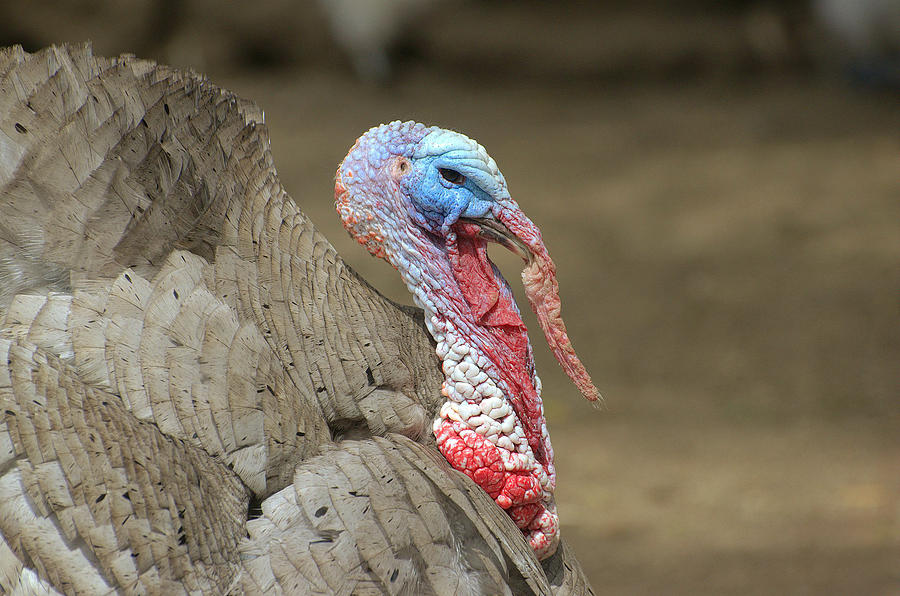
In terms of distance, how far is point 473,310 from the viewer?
89.0 inches

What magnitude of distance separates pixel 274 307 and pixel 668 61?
27.9 ft

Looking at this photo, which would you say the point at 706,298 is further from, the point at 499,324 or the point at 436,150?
the point at 436,150

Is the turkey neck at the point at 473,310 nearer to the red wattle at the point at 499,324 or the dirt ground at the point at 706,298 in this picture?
the red wattle at the point at 499,324

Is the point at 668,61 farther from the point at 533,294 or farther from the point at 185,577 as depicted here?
the point at 185,577

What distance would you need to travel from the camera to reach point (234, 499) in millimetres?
1810

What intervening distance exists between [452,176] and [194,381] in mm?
735

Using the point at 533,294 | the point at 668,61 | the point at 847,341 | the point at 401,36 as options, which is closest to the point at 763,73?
the point at 668,61

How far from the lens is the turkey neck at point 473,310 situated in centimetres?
224

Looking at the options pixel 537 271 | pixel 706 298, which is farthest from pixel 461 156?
pixel 706 298

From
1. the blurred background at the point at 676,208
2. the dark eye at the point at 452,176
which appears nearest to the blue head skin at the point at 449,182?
the dark eye at the point at 452,176

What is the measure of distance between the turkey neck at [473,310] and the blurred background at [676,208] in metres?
1.52

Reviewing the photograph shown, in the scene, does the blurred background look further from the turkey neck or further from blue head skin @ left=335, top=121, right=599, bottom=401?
blue head skin @ left=335, top=121, right=599, bottom=401

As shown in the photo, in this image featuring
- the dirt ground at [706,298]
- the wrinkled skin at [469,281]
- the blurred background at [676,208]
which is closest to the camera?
the wrinkled skin at [469,281]

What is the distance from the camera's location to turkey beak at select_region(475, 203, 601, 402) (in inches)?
88.5
